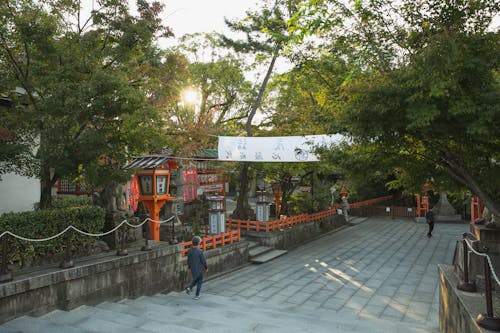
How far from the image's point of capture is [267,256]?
53.4 ft

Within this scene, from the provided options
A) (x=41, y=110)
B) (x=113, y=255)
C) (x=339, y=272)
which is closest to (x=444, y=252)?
(x=339, y=272)

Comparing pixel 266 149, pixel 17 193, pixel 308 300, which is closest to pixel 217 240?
pixel 266 149

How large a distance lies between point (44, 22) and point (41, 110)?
7.38 ft

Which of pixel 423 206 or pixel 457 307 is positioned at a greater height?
pixel 423 206

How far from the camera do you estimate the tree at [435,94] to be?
566cm

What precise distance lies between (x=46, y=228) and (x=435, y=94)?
8725 millimetres

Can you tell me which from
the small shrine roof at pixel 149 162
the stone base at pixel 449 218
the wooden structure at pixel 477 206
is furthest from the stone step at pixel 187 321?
the stone base at pixel 449 218

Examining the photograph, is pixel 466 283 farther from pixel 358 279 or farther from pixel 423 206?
pixel 423 206

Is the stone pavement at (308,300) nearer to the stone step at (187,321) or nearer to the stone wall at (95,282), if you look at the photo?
the stone step at (187,321)

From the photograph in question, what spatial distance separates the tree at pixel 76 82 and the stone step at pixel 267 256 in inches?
300

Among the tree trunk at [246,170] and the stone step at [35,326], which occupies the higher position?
the tree trunk at [246,170]

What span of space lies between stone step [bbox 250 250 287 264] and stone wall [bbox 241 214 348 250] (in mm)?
657

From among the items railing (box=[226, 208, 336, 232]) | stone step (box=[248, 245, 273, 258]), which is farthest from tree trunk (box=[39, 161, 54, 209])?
railing (box=[226, 208, 336, 232])

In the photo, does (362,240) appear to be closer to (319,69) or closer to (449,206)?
(319,69)
